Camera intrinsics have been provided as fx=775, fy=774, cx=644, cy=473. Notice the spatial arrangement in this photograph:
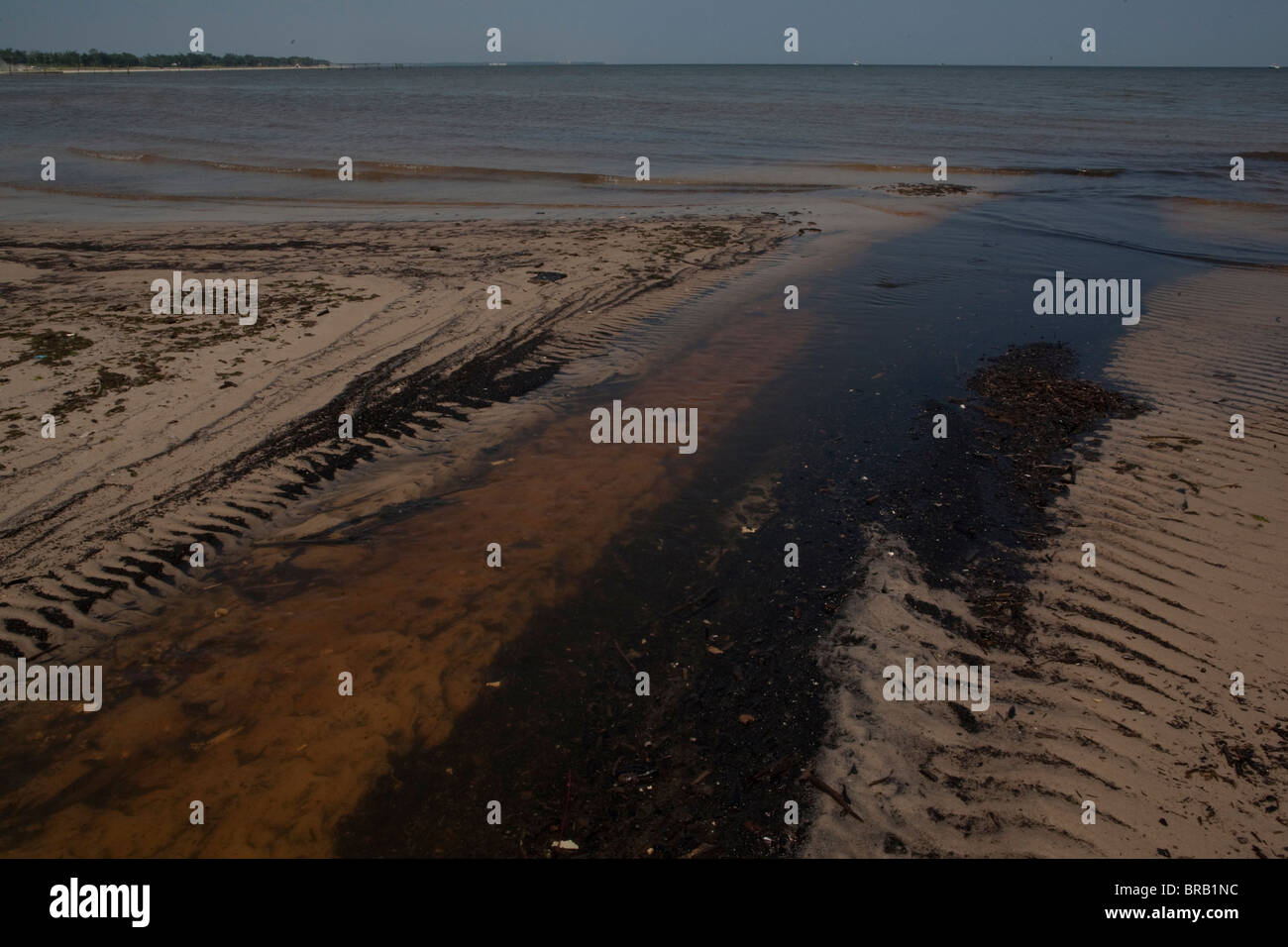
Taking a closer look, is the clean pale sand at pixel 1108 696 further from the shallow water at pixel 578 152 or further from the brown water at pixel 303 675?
the shallow water at pixel 578 152

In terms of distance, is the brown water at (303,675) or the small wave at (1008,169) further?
the small wave at (1008,169)

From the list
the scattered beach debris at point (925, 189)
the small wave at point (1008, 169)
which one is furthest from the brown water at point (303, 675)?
the small wave at point (1008, 169)

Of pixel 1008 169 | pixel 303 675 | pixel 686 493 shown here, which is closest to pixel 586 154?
pixel 1008 169

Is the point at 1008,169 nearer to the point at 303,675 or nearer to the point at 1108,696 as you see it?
the point at 1108,696

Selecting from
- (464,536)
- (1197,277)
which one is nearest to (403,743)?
(464,536)

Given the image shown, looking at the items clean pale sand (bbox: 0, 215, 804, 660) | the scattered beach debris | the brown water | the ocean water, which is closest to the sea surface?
the brown water

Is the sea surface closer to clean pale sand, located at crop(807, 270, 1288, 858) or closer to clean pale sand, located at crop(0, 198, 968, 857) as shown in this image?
clean pale sand, located at crop(0, 198, 968, 857)
